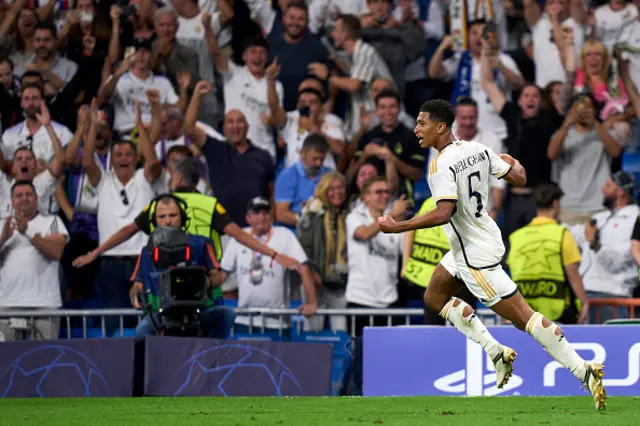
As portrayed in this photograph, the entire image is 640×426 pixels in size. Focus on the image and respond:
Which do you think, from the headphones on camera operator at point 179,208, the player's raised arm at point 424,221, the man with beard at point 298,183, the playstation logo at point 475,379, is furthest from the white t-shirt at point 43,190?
the player's raised arm at point 424,221

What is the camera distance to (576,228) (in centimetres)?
1304

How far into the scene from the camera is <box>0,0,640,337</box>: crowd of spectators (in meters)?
12.5

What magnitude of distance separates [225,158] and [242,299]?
6.24ft

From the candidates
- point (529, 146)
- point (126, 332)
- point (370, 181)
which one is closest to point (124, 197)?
point (126, 332)

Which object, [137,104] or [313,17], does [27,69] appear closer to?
[137,104]

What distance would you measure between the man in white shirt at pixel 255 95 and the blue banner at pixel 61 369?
4142mm

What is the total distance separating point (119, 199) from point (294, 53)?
3.03 m

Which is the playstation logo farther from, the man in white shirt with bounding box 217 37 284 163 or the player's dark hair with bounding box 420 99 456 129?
the man in white shirt with bounding box 217 37 284 163

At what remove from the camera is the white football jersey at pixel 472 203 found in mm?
7801

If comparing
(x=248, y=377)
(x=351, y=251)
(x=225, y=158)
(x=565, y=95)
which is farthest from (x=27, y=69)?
(x=565, y=95)

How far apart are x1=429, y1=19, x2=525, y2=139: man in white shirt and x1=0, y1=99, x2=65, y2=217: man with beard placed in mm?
4654

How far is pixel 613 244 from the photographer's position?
12.4 meters

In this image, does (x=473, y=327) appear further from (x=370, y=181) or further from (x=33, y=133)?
(x=33, y=133)

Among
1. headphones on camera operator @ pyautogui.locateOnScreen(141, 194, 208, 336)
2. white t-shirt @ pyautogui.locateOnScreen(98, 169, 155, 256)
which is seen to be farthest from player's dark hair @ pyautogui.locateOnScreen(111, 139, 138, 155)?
headphones on camera operator @ pyautogui.locateOnScreen(141, 194, 208, 336)
